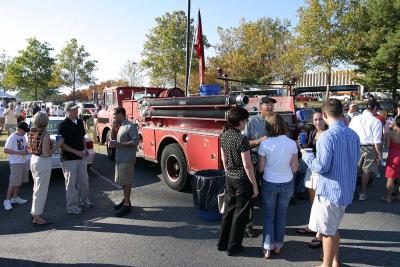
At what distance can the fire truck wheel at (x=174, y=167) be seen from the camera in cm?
697

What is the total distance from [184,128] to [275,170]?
3.27 meters

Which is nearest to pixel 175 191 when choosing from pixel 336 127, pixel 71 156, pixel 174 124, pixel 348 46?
pixel 174 124

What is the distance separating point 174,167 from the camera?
7.48 metres

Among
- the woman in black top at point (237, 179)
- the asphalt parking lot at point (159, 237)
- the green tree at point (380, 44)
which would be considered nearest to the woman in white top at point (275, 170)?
the woman in black top at point (237, 179)

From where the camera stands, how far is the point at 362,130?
669cm

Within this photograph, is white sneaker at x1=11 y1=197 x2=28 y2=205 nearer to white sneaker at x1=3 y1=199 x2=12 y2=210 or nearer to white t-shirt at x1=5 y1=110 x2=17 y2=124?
white sneaker at x1=3 y1=199 x2=12 y2=210

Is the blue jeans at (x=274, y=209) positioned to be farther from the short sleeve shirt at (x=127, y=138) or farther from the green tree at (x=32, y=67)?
the green tree at (x=32, y=67)

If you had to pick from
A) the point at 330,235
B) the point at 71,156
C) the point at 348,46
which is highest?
the point at 348,46

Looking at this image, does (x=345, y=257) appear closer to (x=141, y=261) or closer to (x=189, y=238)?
(x=189, y=238)

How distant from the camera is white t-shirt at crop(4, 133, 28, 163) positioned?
6066 millimetres

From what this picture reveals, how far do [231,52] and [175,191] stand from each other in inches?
1315

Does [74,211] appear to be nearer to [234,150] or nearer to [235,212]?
[235,212]

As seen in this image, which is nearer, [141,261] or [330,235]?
[330,235]

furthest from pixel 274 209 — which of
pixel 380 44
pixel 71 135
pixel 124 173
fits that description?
pixel 380 44
